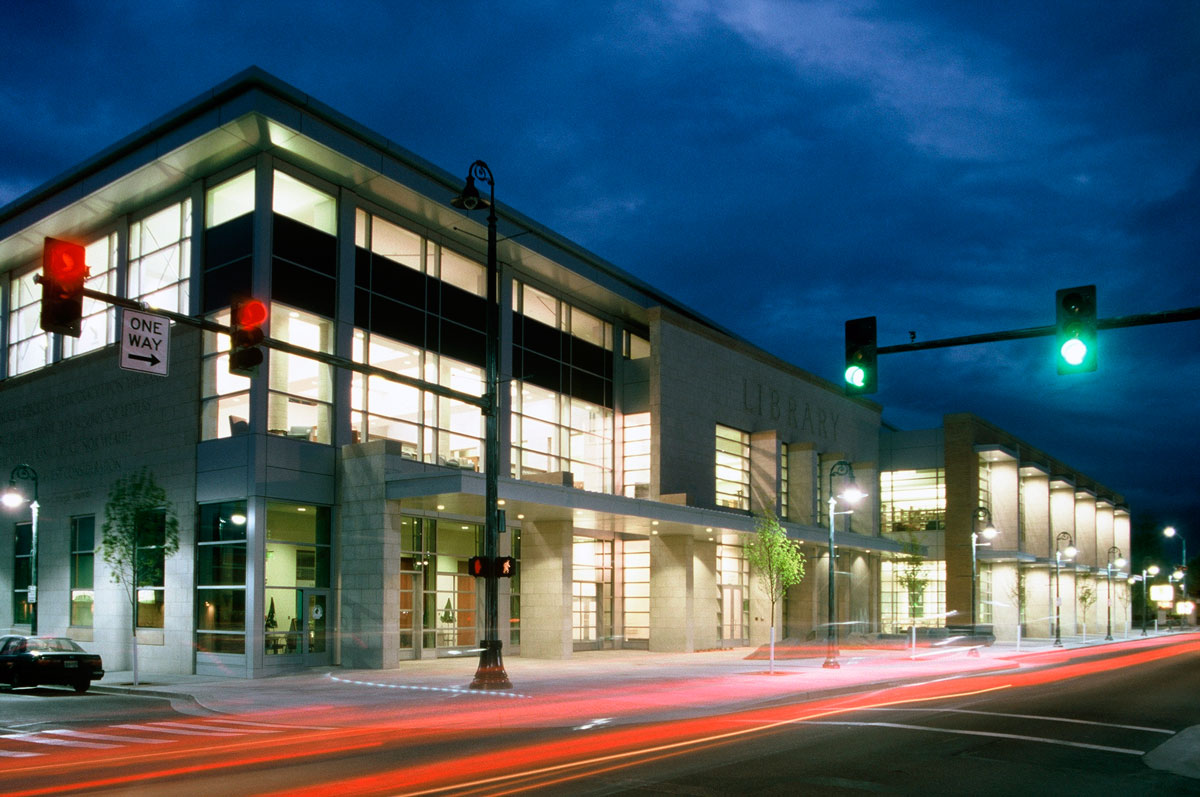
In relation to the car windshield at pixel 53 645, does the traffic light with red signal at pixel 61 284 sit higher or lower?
higher

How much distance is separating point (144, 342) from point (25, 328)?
30.9 metres

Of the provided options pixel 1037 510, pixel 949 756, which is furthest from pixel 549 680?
pixel 1037 510

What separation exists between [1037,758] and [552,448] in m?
29.9

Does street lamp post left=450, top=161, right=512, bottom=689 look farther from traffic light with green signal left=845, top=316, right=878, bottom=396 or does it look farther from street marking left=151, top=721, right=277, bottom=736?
traffic light with green signal left=845, top=316, right=878, bottom=396

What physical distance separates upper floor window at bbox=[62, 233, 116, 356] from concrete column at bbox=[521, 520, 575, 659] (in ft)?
51.6

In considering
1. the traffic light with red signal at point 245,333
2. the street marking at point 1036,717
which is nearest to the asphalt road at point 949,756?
the street marking at point 1036,717

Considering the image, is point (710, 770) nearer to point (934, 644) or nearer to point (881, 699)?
point (881, 699)

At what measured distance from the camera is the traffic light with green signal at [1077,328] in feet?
43.0

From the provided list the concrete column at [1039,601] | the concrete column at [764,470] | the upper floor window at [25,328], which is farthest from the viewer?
the concrete column at [1039,601]

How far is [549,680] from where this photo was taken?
2708 centimetres

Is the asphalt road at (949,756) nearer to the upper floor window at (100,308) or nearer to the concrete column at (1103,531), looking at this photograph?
the upper floor window at (100,308)

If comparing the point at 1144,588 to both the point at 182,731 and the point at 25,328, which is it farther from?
the point at 182,731

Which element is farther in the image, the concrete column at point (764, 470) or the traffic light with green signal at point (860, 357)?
the concrete column at point (764, 470)

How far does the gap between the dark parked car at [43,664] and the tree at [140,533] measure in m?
2.50
